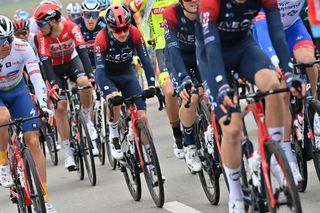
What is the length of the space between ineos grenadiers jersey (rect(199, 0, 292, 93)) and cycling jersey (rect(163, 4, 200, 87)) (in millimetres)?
1608

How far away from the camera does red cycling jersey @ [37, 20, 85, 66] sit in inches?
521

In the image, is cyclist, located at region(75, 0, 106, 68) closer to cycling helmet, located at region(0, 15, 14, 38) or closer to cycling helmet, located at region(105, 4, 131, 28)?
cycling helmet, located at region(105, 4, 131, 28)

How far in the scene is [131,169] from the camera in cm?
1061

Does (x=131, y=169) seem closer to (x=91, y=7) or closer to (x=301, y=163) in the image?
(x=301, y=163)

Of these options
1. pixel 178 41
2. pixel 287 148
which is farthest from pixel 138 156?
pixel 287 148

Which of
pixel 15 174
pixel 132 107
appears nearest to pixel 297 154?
pixel 132 107

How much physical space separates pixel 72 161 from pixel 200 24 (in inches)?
203

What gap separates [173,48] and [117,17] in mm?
1340

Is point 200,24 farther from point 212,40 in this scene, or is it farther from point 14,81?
point 14,81

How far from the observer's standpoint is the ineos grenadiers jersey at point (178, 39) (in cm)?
955

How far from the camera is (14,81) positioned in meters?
10.0

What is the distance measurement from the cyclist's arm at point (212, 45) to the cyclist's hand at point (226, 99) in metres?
0.20

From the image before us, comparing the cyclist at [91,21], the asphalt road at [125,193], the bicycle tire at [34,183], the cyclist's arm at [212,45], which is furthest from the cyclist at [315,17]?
the cyclist at [91,21]

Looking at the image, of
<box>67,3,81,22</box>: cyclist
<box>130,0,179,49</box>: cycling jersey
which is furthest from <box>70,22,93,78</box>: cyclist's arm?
<box>67,3,81,22</box>: cyclist
